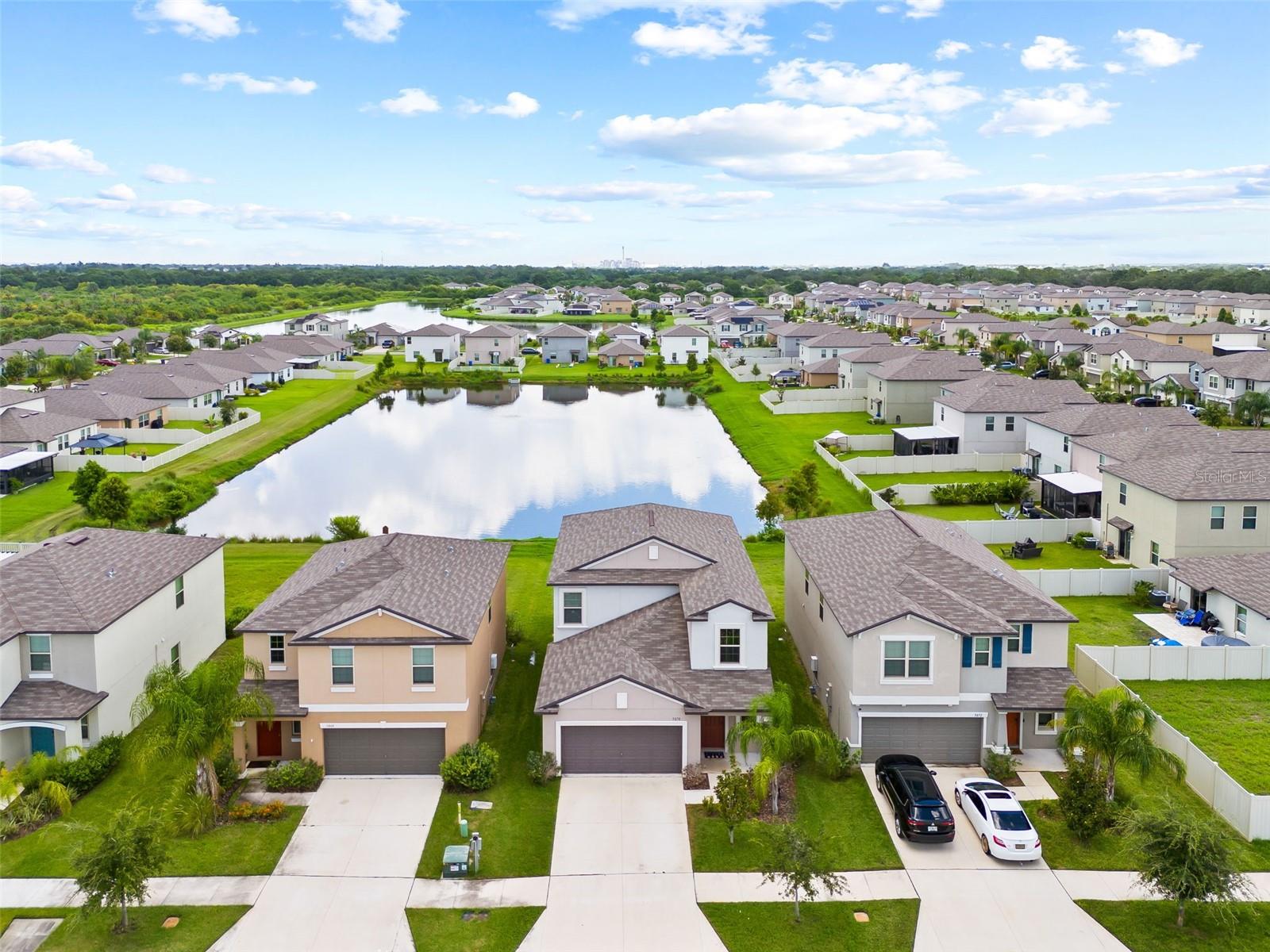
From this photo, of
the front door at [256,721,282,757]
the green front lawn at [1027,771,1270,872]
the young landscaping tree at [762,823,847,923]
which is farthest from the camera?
the front door at [256,721,282,757]

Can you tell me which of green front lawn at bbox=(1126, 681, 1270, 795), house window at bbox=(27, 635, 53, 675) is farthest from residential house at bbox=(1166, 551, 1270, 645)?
house window at bbox=(27, 635, 53, 675)

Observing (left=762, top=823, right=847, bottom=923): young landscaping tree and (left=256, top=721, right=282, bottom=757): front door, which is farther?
(left=256, top=721, right=282, bottom=757): front door

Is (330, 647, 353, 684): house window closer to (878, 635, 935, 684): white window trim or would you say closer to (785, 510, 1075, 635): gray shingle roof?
(785, 510, 1075, 635): gray shingle roof

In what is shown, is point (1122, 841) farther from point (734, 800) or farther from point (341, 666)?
point (341, 666)

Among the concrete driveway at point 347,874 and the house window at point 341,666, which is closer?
the concrete driveway at point 347,874

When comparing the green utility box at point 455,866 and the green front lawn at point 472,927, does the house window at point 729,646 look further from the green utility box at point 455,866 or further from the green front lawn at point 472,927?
the green front lawn at point 472,927

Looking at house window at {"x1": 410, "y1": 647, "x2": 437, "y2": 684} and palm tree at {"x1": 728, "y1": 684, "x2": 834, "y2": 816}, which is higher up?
house window at {"x1": 410, "y1": 647, "x2": 437, "y2": 684}

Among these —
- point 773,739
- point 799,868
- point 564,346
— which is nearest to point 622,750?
point 773,739

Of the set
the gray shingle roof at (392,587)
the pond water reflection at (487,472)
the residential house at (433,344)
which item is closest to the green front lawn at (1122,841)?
the gray shingle roof at (392,587)
